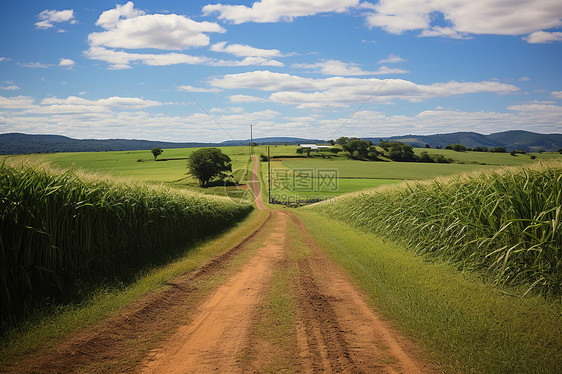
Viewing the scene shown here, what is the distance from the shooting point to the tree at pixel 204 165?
240 ft

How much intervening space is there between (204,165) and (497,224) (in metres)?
68.5

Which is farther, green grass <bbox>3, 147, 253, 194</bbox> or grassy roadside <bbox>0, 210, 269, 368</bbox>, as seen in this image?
green grass <bbox>3, 147, 253, 194</bbox>

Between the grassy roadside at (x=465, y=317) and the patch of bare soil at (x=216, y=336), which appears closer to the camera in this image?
the patch of bare soil at (x=216, y=336)

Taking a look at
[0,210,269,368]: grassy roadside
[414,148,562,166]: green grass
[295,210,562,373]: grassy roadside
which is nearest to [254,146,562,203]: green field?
[414,148,562,166]: green grass

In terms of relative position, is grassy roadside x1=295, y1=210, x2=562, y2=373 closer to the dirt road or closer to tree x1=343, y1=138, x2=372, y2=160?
the dirt road

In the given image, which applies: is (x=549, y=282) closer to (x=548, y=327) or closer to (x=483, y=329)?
(x=548, y=327)

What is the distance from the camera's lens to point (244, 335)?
4.91 meters

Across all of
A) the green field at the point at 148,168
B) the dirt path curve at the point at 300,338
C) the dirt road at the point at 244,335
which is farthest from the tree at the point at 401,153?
the dirt path curve at the point at 300,338

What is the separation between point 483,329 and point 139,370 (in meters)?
4.82

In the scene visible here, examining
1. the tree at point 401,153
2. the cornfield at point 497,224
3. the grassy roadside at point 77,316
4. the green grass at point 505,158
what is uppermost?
the tree at point 401,153

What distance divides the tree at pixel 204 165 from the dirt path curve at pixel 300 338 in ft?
222

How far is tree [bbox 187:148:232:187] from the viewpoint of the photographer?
240 ft

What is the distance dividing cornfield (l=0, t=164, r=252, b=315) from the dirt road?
6.11 ft

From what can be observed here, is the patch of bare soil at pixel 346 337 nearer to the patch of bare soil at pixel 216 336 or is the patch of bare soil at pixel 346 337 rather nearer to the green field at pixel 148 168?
the patch of bare soil at pixel 216 336
